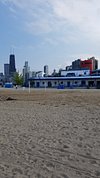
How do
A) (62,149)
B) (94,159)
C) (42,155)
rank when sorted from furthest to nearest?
(62,149)
(42,155)
(94,159)

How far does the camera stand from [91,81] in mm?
96062

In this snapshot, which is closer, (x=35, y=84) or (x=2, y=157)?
(x=2, y=157)

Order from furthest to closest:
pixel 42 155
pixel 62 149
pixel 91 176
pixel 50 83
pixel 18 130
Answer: pixel 50 83
pixel 18 130
pixel 62 149
pixel 42 155
pixel 91 176

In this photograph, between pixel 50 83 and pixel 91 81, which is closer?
pixel 91 81

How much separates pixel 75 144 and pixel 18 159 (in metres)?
2.07

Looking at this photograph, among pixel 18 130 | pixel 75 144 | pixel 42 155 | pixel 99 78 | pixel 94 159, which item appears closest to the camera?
pixel 94 159

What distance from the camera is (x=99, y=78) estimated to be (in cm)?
9281

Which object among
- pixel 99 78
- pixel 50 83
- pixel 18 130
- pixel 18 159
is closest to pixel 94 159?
pixel 18 159

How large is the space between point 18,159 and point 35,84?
4136 inches

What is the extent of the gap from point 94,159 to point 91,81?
90.6 m

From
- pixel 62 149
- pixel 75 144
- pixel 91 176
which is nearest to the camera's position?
pixel 91 176

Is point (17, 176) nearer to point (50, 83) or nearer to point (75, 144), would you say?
point (75, 144)

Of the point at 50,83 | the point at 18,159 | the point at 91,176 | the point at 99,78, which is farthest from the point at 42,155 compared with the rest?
the point at 50,83

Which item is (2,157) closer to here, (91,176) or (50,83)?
(91,176)
